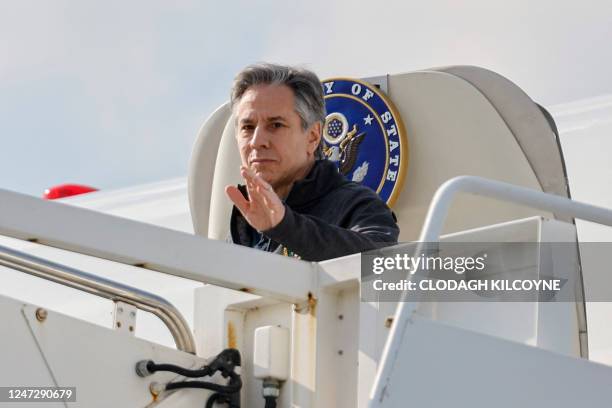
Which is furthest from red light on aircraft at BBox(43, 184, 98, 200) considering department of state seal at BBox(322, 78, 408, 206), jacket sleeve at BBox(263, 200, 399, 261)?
jacket sleeve at BBox(263, 200, 399, 261)

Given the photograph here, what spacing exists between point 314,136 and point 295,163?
156 millimetres

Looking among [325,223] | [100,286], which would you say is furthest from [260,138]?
[100,286]

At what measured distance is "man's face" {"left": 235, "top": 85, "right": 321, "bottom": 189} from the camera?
3.58 m

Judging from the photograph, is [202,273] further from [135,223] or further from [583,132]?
[583,132]

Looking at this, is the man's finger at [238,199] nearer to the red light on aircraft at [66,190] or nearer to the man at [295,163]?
the man at [295,163]

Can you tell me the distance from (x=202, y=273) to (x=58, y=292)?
344cm

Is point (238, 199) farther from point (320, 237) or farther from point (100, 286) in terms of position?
point (100, 286)

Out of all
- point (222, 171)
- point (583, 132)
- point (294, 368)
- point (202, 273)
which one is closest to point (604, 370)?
point (294, 368)

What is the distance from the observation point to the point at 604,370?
256cm

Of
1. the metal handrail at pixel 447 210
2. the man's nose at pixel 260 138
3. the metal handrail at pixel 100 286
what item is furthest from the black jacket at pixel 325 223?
the metal handrail at pixel 447 210

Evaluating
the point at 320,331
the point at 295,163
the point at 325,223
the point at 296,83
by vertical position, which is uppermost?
the point at 296,83

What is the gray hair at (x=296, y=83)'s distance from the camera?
3678 millimetres

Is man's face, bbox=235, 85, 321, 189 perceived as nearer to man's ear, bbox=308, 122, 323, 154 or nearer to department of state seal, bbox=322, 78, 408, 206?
man's ear, bbox=308, 122, 323, 154

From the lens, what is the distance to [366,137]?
15.0ft
